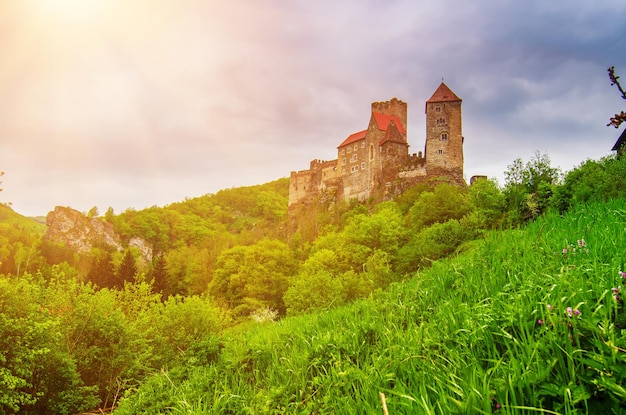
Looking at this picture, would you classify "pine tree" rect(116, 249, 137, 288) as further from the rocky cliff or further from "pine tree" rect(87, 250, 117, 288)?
the rocky cliff

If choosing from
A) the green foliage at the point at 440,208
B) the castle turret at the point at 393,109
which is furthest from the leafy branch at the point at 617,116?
the castle turret at the point at 393,109

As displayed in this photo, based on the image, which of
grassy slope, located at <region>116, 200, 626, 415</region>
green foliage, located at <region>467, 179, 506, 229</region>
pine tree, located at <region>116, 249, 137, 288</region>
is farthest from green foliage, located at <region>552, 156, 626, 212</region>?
pine tree, located at <region>116, 249, 137, 288</region>

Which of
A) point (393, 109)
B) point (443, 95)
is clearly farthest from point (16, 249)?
point (443, 95)

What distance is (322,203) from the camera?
78875 mm

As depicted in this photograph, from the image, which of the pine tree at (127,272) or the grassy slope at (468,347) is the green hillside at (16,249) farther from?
the grassy slope at (468,347)

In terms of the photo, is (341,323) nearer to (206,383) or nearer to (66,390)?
(206,383)

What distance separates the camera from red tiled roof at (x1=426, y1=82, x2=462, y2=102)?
58.9m

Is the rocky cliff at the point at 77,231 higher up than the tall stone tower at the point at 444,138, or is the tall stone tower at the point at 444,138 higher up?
the tall stone tower at the point at 444,138

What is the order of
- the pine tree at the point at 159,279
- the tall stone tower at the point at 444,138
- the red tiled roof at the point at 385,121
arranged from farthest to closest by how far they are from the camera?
the red tiled roof at the point at 385,121, the tall stone tower at the point at 444,138, the pine tree at the point at 159,279

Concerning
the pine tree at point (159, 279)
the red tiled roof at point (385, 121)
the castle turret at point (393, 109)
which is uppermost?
the castle turret at point (393, 109)

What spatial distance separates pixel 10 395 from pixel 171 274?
177ft

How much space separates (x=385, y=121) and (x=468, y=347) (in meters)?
69.6

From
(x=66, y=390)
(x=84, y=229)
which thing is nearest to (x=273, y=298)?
(x=66, y=390)

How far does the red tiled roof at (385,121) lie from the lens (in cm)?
7031
